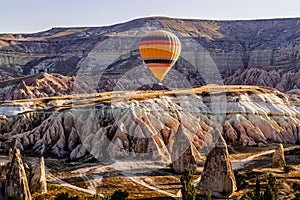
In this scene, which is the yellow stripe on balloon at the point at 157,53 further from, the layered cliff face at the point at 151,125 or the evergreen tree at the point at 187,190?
the evergreen tree at the point at 187,190

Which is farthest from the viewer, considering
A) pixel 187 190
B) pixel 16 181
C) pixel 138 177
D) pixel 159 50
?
pixel 159 50

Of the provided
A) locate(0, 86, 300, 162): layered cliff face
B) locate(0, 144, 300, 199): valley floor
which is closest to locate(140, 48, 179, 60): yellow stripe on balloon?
locate(0, 86, 300, 162): layered cliff face

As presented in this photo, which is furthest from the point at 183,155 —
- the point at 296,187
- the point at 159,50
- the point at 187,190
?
the point at 159,50

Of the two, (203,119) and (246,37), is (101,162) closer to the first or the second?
(203,119)

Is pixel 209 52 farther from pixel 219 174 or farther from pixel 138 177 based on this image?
pixel 219 174

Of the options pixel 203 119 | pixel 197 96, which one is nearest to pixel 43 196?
pixel 203 119

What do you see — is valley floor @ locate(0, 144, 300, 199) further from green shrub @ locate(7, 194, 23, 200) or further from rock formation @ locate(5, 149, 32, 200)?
green shrub @ locate(7, 194, 23, 200)
